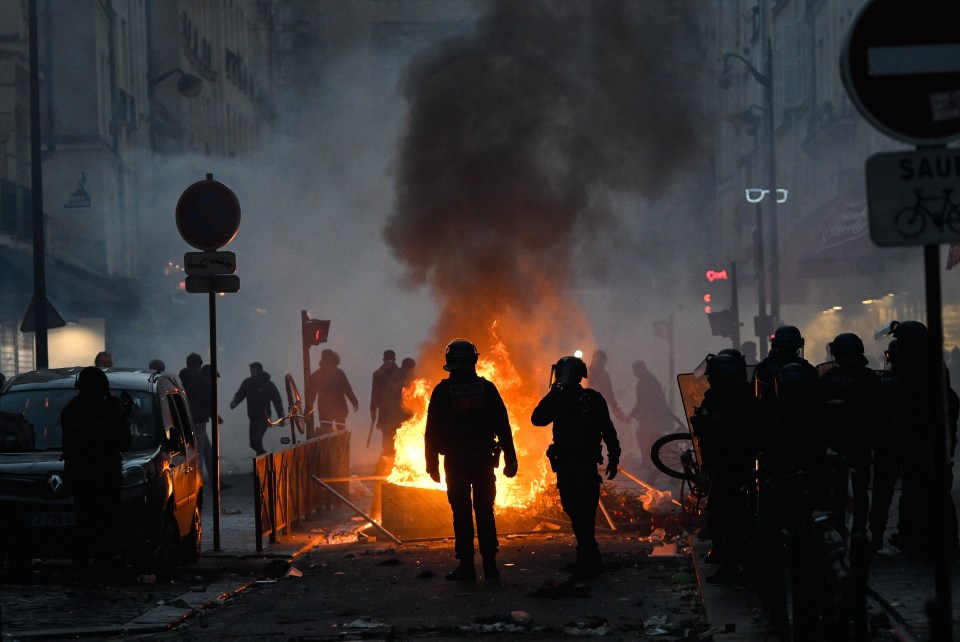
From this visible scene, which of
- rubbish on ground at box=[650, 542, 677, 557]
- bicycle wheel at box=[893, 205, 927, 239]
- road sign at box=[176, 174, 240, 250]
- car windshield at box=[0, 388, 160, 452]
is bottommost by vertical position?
rubbish on ground at box=[650, 542, 677, 557]

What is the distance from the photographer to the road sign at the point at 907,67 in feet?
15.5

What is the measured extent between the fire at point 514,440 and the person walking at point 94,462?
3231 millimetres

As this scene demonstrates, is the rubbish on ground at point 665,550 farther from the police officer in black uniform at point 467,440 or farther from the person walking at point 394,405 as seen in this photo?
the person walking at point 394,405

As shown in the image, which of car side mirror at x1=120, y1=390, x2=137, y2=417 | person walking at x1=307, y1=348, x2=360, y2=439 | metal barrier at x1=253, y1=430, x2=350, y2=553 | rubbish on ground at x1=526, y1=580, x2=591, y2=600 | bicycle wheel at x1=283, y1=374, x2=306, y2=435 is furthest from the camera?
person walking at x1=307, y1=348, x2=360, y2=439

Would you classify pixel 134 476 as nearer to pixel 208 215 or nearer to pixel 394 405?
pixel 208 215

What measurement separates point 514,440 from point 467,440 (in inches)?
149

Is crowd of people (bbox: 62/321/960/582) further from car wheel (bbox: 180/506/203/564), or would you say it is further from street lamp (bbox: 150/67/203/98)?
street lamp (bbox: 150/67/203/98)

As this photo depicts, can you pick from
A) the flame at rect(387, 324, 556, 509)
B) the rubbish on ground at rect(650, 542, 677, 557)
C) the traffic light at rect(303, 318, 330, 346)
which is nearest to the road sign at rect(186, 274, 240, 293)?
the flame at rect(387, 324, 556, 509)

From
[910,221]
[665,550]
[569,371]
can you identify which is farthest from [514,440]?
[910,221]

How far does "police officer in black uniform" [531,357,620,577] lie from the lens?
1043cm

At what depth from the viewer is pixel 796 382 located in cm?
816

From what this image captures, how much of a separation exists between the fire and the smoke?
167cm

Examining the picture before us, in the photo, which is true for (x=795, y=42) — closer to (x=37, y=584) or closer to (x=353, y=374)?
(x=353, y=374)

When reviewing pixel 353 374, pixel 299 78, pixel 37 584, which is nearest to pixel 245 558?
pixel 37 584
